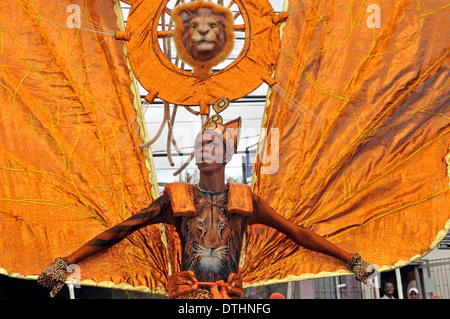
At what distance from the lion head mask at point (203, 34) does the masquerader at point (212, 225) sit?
1.15 feet

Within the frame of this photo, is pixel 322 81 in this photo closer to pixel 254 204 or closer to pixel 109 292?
pixel 254 204

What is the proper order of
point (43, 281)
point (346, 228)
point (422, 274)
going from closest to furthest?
1. point (43, 281)
2. point (346, 228)
3. point (422, 274)

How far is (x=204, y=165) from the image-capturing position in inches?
107

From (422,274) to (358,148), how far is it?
19.3 ft

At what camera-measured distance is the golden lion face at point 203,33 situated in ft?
9.46

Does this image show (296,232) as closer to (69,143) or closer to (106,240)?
(106,240)

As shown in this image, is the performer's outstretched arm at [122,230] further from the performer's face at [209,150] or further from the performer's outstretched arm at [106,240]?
the performer's face at [209,150]

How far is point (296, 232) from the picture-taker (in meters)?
2.81

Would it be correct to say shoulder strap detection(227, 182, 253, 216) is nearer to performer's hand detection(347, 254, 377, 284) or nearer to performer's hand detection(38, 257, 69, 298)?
performer's hand detection(347, 254, 377, 284)

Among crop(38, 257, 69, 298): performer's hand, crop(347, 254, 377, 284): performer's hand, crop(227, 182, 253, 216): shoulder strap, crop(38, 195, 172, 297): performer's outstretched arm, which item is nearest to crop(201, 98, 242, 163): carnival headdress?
crop(227, 182, 253, 216): shoulder strap

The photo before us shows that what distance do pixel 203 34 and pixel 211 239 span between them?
3.37 ft
